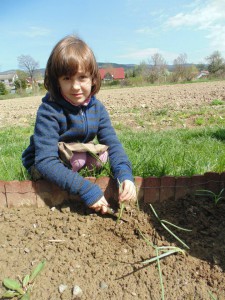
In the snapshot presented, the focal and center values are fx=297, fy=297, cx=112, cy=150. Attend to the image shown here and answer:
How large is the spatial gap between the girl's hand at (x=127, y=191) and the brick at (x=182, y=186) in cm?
33

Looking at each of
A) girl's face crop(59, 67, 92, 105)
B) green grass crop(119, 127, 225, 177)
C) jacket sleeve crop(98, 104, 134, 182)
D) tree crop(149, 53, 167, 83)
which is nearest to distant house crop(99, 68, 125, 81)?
tree crop(149, 53, 167, 83)

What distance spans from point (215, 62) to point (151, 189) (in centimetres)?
5384

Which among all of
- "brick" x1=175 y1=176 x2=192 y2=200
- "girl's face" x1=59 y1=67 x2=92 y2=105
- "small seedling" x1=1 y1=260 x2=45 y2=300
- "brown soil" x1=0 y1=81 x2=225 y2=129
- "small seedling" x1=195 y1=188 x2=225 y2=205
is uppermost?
"girl's face" x1=59 y1=67 x2=92 y2=105

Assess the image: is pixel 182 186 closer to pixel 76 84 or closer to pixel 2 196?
pixel 76 84

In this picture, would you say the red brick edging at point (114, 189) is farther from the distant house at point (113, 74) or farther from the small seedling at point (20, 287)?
the distant house at point (113, 74)

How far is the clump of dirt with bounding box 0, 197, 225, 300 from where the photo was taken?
1.55 m

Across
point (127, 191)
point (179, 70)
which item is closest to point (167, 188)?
point (127, 191)

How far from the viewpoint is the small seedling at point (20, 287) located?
1499 millimetres

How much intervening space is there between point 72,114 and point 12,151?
1.85 metres

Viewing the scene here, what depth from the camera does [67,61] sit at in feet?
6.74

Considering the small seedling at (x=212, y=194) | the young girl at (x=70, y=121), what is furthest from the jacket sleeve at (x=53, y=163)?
the small seedling at (x=212, y=194)

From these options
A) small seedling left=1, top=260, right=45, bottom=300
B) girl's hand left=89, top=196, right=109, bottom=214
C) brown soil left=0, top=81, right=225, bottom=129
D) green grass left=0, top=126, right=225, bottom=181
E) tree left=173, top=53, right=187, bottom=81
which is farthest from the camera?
tree left=173, top=53, right=187, bottom=81

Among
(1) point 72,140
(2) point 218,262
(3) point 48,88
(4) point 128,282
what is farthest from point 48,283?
(3) point 48,88

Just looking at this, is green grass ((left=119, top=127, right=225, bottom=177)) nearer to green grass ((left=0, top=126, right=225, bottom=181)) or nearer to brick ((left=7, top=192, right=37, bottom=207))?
green grass ((left=0, top=126, right=225, bottom=181))
